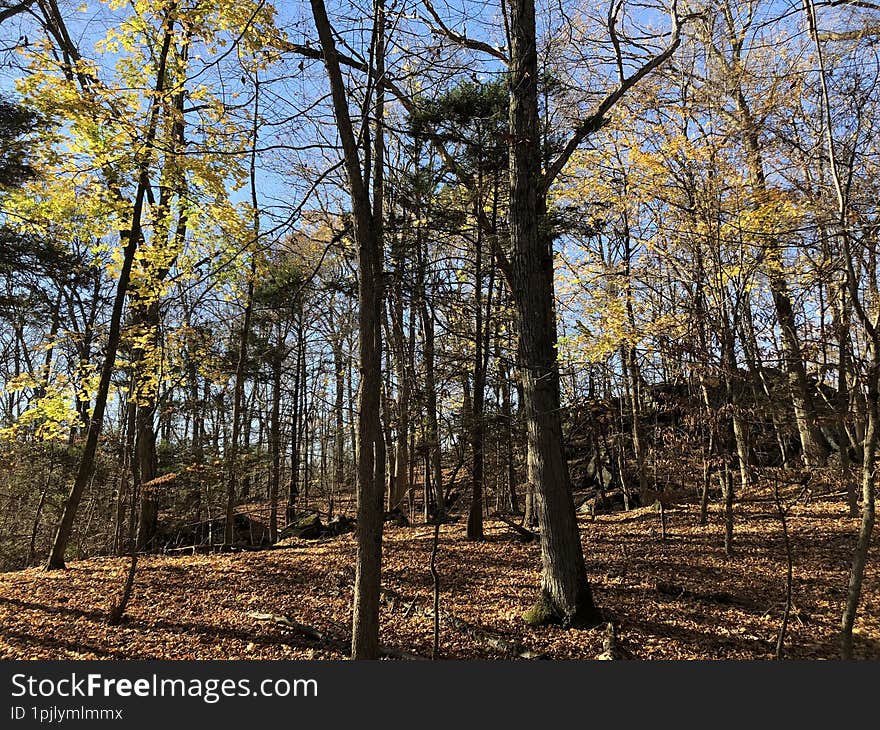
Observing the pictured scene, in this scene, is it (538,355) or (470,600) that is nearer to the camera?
(538,355)

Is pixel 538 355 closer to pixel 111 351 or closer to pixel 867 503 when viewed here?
pixel 867 503

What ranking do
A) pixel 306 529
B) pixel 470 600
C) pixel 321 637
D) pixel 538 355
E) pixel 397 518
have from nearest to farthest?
pixel 321 637 → pixel 538 355 → pixel 470 600 → pixel 306 529 → pixel 397 518

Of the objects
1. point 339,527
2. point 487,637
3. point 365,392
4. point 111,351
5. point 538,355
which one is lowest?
point 487,637

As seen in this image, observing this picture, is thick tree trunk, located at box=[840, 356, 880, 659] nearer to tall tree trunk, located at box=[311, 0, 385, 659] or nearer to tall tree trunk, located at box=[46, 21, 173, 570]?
tall tree trunk, located at box=[311, 0, 385, 659]

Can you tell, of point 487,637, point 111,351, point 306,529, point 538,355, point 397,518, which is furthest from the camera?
point 397,518

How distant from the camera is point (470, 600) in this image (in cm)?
630

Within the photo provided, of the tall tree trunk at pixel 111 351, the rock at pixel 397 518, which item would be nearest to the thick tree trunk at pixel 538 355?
the tall tree trunk at pixel 111 351

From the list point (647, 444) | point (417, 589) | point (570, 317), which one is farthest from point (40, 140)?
point (647, 444)

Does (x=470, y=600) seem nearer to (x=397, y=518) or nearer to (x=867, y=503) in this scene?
(x=867, y=503)

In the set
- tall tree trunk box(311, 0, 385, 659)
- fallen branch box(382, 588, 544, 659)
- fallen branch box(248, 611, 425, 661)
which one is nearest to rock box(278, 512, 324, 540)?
fallen branch box(248, 611, 425, 661)

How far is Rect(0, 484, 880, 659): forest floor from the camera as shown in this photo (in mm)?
4953

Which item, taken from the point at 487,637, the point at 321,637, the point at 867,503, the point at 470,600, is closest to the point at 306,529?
the point at 470,600

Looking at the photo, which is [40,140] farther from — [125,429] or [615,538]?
[615,538]

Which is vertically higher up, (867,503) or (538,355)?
(538,355)
